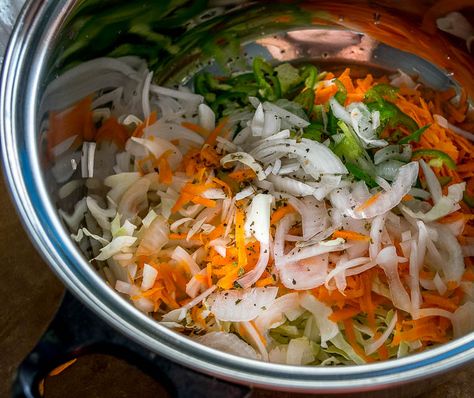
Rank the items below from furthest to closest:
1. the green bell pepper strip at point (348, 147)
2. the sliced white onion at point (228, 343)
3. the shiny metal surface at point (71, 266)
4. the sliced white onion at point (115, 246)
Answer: the green bell pepper strip at point (348, 147), the sliced white onion at point (115, 246), the sliced white onion at point (228, 343), the shiny metal surface at point (71, 266)

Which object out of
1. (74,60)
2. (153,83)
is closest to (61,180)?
(74,60)

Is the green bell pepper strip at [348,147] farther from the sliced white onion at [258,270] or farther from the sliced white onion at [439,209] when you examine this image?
the sliced white onion at [258,270]

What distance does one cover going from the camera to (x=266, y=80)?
51.8 inches

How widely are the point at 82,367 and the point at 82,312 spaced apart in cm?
40

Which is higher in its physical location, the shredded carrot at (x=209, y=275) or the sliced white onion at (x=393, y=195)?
the sliced white onion at (x=393, y=195)

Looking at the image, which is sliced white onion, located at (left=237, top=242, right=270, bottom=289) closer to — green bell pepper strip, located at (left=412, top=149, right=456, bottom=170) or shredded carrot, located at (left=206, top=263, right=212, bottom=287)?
shredded carrot, located at (left=206, top=263, right=212, bottom=287)

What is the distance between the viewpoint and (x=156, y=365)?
0.79 metres

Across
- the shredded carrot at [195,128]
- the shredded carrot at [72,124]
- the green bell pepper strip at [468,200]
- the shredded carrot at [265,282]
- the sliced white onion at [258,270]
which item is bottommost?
the green bell pepper strip at [468,200]

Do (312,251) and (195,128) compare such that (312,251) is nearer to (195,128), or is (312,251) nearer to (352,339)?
(352,339)

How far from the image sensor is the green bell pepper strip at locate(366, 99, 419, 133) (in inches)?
46.3

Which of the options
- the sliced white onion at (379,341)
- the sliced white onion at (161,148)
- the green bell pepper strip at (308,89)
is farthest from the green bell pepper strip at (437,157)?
the sliced white onion at (161,148)

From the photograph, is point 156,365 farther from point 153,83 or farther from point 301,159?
point 153,83

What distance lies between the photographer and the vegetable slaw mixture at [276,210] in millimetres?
991

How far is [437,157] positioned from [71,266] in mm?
662
